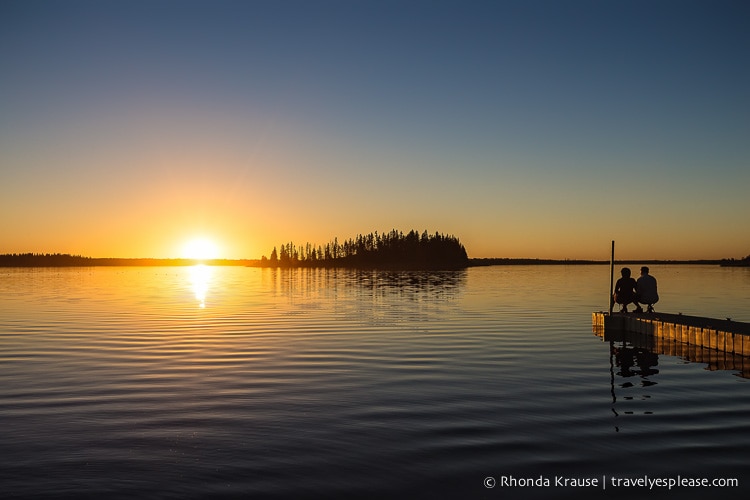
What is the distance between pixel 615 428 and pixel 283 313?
31423 mm

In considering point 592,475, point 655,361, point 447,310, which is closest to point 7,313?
point 447,310

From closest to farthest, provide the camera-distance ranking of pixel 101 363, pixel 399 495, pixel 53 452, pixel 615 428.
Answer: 1. pixel 399 495
2. pixel 53 452
3. pixel 615 428
4. pixel 101 363

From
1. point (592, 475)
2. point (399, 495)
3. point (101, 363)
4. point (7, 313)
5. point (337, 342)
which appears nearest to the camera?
point (399, 495)

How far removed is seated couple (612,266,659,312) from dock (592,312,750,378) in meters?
0.69

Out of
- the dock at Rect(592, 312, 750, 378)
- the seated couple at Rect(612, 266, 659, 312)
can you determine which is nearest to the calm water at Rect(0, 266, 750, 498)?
the dock at Rect(592, 312, 750, 378)

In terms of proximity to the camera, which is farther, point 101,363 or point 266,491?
point 101,363

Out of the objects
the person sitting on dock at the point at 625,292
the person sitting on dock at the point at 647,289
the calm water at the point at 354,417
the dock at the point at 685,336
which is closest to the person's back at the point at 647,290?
the person sitting on dock at the point at 647,289

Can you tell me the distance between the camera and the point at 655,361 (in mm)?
22109

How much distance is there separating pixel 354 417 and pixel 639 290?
2071 cm

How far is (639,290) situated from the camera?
3016cm

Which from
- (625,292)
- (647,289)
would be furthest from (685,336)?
(625,292)

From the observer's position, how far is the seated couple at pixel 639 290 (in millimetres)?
29881

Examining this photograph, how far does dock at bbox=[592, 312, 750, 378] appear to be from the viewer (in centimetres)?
2188

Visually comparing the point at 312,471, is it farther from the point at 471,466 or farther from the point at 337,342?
the point at 337,342
